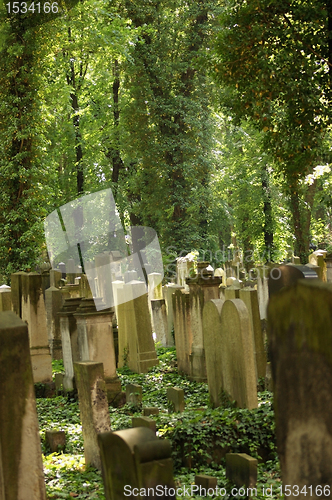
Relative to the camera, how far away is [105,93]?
26922mm

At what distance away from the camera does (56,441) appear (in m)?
5.69

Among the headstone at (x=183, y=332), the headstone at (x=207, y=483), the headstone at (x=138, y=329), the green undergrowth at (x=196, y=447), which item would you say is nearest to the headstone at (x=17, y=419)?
the green undergrowth at (x=196, y=447)

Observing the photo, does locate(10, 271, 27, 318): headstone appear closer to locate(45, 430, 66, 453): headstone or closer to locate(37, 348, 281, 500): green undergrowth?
locate(37, 348, 281, 500): green undergrowth

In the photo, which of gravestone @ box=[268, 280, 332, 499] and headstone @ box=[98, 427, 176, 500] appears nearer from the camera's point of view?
gravestone @ box=[268, 280, 332, 499]

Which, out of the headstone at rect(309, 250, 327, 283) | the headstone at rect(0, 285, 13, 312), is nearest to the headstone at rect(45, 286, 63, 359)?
the headstone at rect(0, 285, 13, 312)

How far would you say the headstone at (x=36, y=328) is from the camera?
29.2 ft

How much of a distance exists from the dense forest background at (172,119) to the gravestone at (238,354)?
165 inches

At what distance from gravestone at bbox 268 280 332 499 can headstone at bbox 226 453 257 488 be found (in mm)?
1719

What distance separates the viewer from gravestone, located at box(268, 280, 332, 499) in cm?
245

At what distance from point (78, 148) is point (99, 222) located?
46.3 ft

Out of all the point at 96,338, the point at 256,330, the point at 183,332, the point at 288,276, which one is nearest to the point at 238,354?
the point at 288,276

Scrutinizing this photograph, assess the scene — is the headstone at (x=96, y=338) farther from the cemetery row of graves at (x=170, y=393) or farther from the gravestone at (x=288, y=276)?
the gravestone at (x=288, y=276)


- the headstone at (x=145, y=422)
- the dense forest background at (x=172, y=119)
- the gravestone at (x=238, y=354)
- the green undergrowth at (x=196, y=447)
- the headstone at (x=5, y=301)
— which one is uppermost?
the dense forest background at (x=172, y=119)

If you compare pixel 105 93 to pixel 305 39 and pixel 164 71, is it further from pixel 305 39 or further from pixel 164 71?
pixel 305 39
